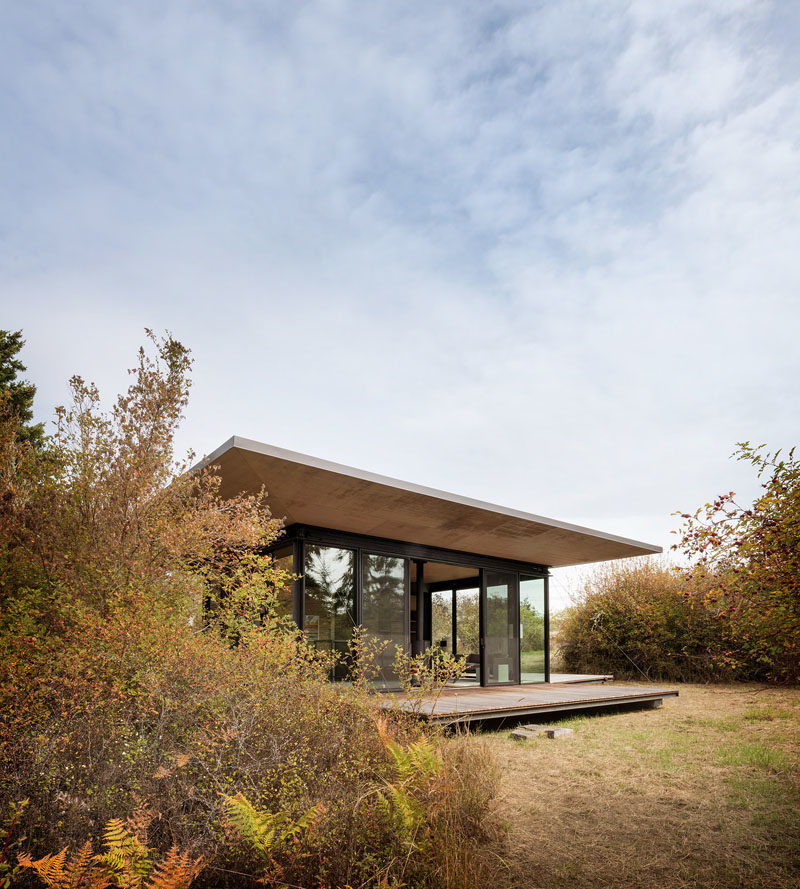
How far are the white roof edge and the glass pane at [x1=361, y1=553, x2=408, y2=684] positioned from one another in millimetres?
2115

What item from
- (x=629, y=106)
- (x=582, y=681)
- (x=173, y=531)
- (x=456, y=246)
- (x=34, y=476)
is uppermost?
(x=629, y=106)

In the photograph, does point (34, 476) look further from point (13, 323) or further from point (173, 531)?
point (13, 323)

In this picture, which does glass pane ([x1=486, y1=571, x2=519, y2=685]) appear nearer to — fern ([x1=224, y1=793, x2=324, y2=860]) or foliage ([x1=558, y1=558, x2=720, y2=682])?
foliage ([x1=558, y1=558, x2=720, y2=682])

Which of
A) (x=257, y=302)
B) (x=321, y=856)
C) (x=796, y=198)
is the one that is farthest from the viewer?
(x=257, y=302)

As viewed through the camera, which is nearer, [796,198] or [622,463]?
[796,198]

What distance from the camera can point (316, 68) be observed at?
7.96 m

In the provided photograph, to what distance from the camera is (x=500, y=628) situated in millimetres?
12328

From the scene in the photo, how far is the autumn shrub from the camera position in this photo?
3.21 metres

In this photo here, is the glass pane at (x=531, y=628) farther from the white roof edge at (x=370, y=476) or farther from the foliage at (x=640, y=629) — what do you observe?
the foliage at (x=640, y=629)

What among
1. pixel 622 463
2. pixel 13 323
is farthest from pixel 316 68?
pixel 622 463

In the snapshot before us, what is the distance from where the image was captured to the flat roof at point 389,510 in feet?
22.1

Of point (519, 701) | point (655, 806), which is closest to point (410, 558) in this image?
point (519, 701)

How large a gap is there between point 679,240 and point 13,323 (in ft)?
45.4

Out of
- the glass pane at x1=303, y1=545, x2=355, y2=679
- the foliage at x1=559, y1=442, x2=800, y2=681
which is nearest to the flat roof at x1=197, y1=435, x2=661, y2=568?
the glass pane at x1=303, y1=545, x2=355, y2=679
